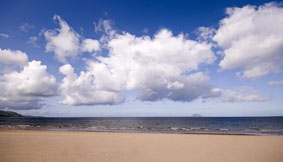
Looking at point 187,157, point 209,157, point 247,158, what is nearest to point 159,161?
point 187,157

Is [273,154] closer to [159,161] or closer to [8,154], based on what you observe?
[159,161]

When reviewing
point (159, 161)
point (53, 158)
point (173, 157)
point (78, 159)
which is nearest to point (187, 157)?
point (173, 157)

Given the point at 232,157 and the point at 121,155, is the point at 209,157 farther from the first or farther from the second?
the point at 121,155

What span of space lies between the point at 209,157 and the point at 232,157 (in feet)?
4.59

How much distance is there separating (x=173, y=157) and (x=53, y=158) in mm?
6686

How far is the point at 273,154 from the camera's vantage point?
9.99 metres

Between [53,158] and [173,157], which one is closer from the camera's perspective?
[53,158]

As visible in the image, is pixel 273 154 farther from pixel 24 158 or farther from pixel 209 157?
pixel 24 158

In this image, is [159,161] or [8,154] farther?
[8,154]

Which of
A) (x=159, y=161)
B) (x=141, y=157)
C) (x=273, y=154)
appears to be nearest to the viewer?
(x=159, y=161)

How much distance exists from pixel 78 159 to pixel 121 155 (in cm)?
239

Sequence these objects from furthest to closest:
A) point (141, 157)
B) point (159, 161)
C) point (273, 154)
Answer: point (273, 154) → point (141, 157) → point (159, 161)

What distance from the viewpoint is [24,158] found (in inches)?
330

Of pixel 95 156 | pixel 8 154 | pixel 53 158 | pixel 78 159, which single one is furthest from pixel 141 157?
pixel 8 154
